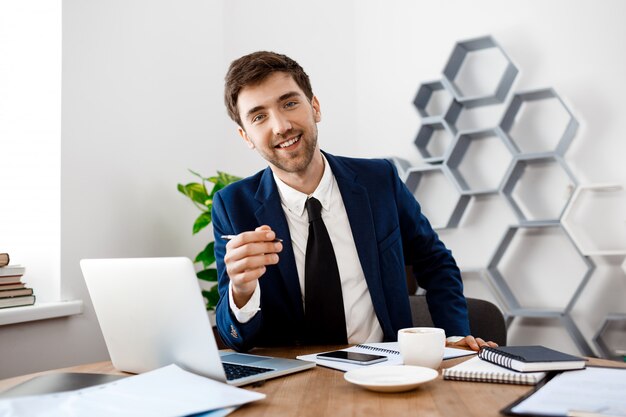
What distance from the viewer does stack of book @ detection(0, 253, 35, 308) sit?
79.4 inches

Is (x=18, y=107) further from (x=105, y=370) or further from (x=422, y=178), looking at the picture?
(x=422, y=178)

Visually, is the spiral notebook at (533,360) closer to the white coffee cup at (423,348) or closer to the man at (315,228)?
the white coffee cup at (423,348)

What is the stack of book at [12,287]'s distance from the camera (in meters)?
2.02

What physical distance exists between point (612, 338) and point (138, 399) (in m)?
2.43

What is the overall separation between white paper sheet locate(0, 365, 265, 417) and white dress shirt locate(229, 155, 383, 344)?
0.68 m

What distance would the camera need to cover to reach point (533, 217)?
278 centimetres

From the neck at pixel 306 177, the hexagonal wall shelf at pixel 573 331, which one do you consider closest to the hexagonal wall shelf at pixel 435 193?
the hexagonal wall shelf at pixel 573 331

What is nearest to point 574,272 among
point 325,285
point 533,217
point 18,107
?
point 533,217

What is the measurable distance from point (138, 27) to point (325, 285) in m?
1.90

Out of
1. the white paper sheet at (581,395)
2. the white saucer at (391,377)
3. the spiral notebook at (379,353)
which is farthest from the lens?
the spiral notebook at (379,353)

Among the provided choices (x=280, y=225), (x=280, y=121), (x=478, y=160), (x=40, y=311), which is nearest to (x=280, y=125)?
(x=280, y=121)

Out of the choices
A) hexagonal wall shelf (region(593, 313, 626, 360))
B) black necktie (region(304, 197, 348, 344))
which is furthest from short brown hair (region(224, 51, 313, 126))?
hexagonal wall shelf (region(593, 313, 626, 360))

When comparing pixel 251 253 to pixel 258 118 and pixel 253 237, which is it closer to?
pixel 253 237

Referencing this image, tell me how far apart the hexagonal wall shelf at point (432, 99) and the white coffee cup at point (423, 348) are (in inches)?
83.9
